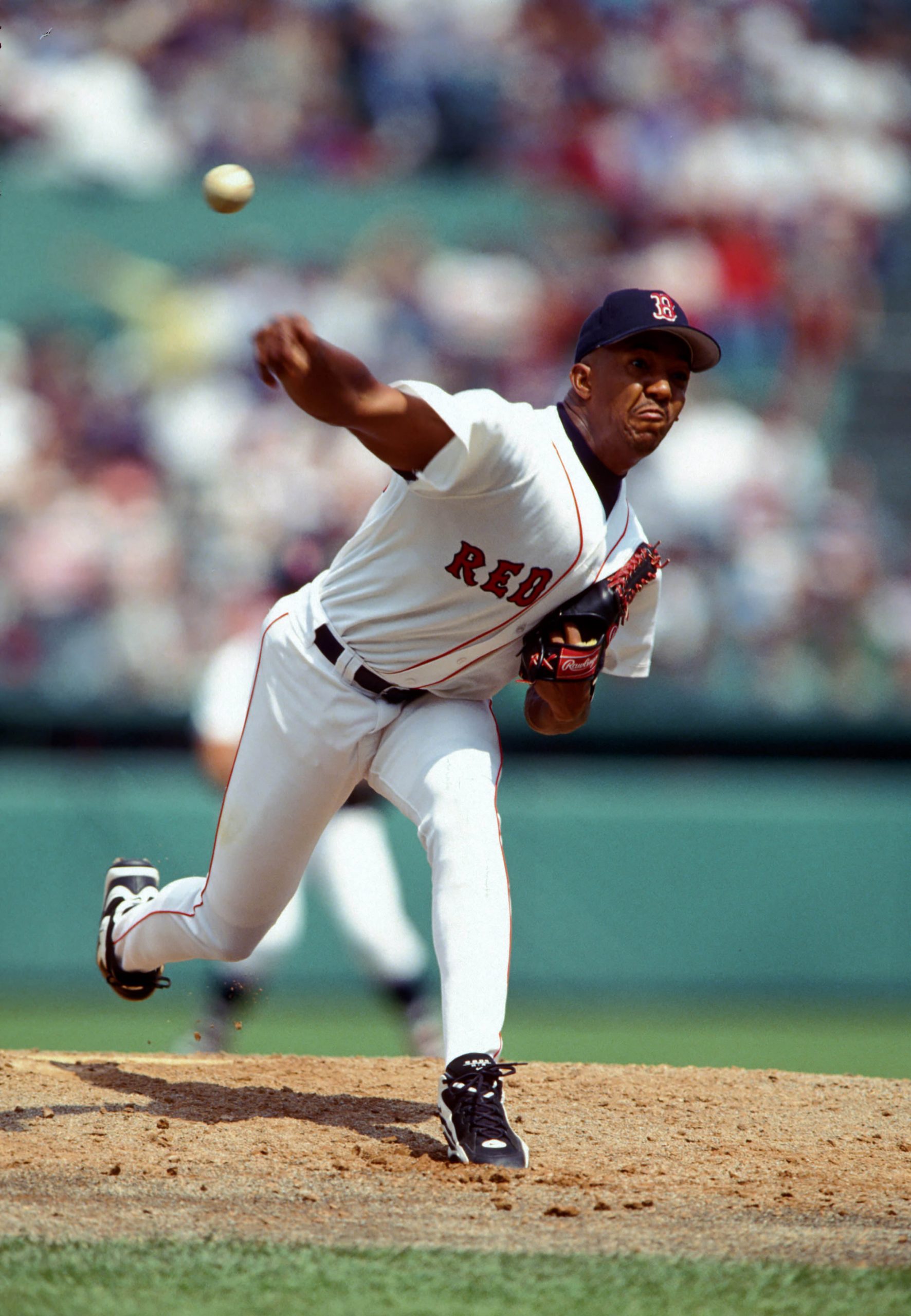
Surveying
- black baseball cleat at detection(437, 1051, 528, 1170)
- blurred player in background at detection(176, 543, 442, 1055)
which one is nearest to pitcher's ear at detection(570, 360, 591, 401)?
black baseball cleat at detection(437, 1051, 528, 1170)

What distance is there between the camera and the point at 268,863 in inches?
122

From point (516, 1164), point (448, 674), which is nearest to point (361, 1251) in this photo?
point (516, 1164)

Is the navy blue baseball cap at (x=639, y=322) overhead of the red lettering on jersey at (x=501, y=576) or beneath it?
overhead

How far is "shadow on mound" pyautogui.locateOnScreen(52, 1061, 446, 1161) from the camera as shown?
3.18m

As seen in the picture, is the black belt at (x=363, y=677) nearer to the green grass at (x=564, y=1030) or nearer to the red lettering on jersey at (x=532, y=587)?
the red lettering on jersey at (x=532, y=587)

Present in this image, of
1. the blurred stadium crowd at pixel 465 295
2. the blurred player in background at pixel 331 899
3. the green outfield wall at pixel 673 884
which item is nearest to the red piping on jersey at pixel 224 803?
the blurred player in background at pixel 331 899

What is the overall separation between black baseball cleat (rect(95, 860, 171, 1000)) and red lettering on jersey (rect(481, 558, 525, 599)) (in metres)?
1.15

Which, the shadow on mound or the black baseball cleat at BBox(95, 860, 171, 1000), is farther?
the black baseball cleat at BBox(95, 860, 171, 1000)

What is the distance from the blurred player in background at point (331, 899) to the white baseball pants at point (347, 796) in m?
1.37

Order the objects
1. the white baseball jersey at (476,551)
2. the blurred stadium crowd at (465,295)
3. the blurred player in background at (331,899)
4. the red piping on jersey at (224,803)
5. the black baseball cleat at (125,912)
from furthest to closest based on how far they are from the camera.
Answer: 1. the blurred stadium crowd at (465,295)
2. the blurred player in background at (331,899)
3. the black baseball cleat at (125,912)
4. the red piping on jersey at (224,803)
5. the white baseball jersey at (476,551)

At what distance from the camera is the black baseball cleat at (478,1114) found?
9.17ft

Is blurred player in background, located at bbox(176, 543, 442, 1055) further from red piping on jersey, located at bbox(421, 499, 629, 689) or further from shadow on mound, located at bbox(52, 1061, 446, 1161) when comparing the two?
red piping on jersey, located at bbox(421, 499, 629, 689)

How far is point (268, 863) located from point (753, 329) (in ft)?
22.7

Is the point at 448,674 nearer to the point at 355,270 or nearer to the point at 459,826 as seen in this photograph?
the point at 459,826
